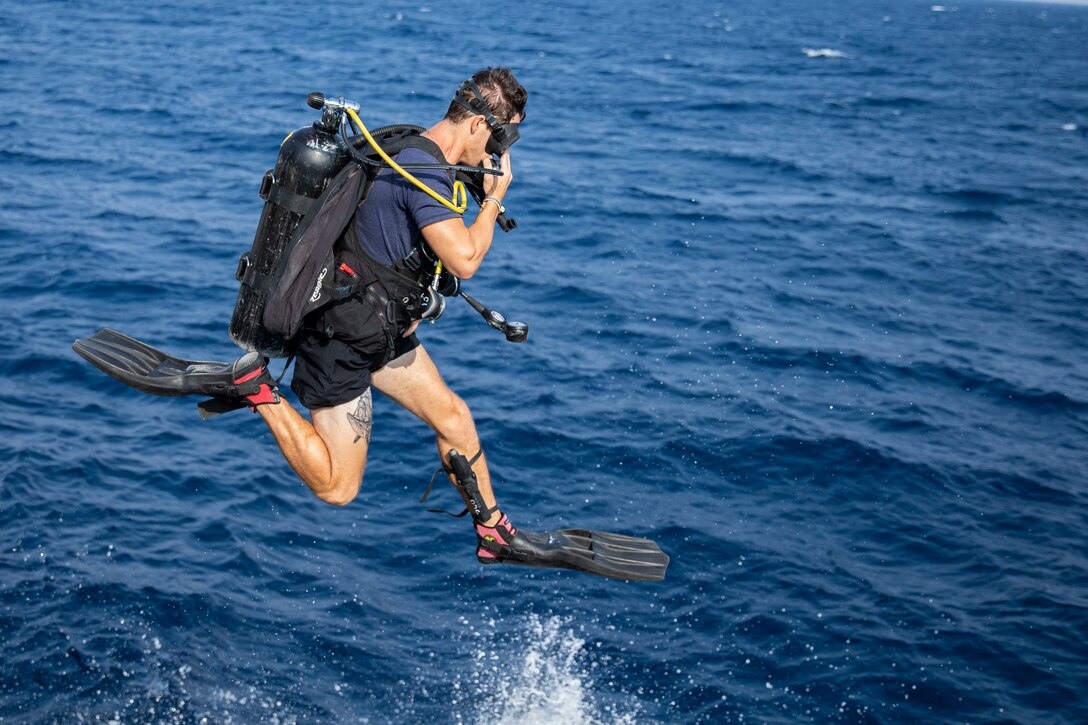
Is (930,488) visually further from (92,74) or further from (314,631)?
(92,74)

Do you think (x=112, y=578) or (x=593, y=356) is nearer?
(x=112, y=578)

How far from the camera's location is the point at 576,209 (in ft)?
91.0

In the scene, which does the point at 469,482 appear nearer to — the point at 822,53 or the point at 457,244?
the point at 457,244

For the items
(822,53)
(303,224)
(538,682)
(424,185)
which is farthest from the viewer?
(822,53)

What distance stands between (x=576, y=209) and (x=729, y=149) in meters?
10.3

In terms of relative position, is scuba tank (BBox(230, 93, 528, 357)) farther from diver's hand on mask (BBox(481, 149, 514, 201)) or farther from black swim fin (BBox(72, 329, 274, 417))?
black swim fin (BBox(72, 329, 274, 417))

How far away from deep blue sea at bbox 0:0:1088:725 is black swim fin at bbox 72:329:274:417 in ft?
16.7

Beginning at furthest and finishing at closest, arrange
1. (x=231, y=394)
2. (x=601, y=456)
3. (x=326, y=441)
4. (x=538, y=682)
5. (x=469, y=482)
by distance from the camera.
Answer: (x=601, y=456) < (x=538, y=682) < (x=469, y=482) < (x=326, y=441) < (x=231, y=394)

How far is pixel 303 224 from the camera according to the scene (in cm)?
650

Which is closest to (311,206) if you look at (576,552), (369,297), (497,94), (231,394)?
(369,297)

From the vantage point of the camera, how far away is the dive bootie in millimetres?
7707

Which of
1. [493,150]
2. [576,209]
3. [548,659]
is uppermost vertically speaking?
[493,150]

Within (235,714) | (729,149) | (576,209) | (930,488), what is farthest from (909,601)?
(729,149)

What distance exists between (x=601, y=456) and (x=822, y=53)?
5767 centimetres
